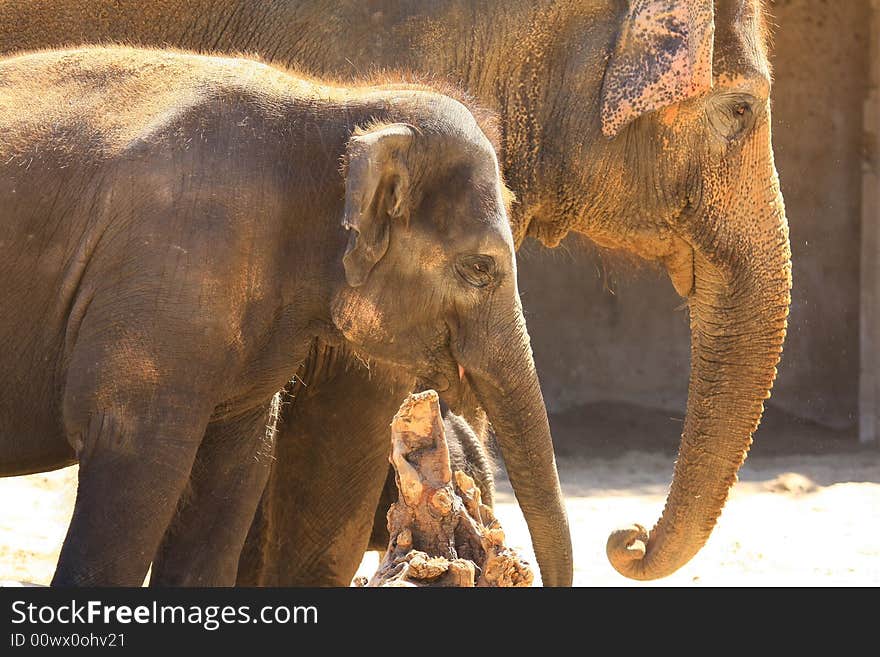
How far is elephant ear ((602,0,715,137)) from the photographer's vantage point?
15.5 feet

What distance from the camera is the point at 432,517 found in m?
3.64

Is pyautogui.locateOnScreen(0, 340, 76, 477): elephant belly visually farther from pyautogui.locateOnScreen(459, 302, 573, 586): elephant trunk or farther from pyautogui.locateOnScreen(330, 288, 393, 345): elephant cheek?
pyautogui.locateOnScreen(459, 302, 573, 586): elephant trunk

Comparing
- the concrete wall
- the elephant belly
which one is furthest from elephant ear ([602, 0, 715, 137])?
the concrete wall

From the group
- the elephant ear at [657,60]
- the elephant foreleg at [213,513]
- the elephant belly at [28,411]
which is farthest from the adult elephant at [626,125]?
the elephant belly at [28,411]

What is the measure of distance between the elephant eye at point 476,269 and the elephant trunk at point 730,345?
1351 millimetres

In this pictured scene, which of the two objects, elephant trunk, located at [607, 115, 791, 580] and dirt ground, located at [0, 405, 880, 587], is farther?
dirt ground, located at [0, 405, 880, 587]

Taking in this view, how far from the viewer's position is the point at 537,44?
4.91 m

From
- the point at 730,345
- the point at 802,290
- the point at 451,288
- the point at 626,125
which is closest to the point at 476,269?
the point at 451,288

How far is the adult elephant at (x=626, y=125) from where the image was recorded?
15.5 ft

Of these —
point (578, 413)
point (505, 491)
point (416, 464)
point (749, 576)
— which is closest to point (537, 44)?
point (416, 464)

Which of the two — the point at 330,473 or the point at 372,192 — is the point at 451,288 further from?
the point at 330,473

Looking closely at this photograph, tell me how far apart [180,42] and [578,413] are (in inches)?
184

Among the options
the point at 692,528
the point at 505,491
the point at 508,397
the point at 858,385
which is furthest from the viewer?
the point at 858,385

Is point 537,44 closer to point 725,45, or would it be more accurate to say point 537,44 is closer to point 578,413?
point 725,45
